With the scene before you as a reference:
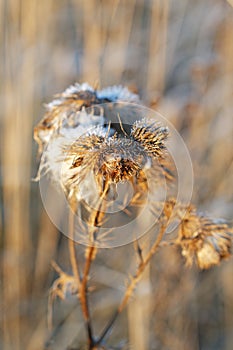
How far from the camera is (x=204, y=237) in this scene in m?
0.75

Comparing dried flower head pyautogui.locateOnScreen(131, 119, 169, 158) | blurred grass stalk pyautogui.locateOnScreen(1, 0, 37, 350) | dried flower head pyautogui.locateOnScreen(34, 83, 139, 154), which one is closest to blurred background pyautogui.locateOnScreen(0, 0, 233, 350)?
blurred grass stalk pyautogui.locateOnScreen(1, 0, 37, 350)

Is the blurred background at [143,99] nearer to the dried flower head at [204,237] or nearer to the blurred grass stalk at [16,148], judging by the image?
the blurred grass stalk at [16,148]

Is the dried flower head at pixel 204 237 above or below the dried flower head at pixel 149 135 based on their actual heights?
below

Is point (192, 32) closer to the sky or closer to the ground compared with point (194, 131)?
closer to the sky

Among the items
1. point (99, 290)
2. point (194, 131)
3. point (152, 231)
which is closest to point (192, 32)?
point (194, 131)

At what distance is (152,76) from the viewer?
1.41 metres

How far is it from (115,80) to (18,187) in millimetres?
524

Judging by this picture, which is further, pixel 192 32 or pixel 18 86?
pixel 192 32

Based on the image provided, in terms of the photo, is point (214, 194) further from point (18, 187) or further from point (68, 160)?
point (68, 160)

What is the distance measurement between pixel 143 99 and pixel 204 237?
64 cm

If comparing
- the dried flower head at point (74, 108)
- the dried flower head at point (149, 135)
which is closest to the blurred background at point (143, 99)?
the dried flower head at point (74, 108)

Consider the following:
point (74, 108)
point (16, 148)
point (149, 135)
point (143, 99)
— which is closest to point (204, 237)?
point (149, 135)

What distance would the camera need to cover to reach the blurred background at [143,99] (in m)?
1.35

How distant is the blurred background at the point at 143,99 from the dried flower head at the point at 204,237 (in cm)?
52
